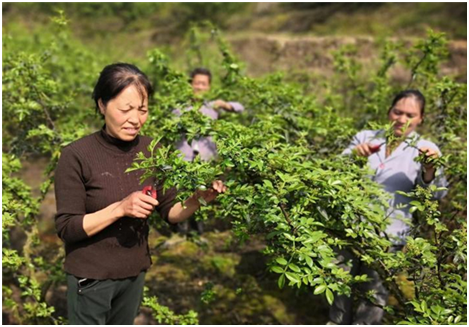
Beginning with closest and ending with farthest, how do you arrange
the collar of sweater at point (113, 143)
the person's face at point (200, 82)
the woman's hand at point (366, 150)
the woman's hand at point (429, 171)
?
the collar of sweater at point (113, 143), the woman's hand at point (429, 171), the woman's hand at point (366, 150), the person's face at point (200, 82)

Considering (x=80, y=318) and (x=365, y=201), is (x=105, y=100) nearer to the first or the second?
(x=80, y=318)

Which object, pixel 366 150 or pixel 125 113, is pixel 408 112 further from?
pixel 125 113

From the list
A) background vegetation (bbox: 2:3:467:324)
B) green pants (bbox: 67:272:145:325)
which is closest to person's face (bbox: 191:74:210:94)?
background vegetation (bbox: 2:3:467:324)

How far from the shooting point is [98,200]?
6.35ft

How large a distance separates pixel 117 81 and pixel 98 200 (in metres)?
0.51

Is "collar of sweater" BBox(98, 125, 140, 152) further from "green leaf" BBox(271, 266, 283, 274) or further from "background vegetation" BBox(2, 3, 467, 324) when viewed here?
"green leaf" BBox(271, 266, 283, 274)

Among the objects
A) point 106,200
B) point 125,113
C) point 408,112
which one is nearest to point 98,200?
point 106,200

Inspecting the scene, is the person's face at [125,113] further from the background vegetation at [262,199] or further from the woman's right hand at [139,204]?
the woman's right hand at [139,204]

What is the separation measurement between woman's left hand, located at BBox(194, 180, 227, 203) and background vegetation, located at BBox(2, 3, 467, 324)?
50 mm

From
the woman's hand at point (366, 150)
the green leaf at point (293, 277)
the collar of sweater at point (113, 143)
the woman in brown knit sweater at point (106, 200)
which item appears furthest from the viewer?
the woman's hand at point (366, 150)

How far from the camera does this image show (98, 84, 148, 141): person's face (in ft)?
6.33

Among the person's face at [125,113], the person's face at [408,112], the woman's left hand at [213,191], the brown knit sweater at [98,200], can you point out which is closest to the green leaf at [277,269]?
the woman's left hand at [213,191]

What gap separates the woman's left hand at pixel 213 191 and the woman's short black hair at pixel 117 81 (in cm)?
49

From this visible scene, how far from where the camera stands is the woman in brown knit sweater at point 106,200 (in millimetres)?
1878
